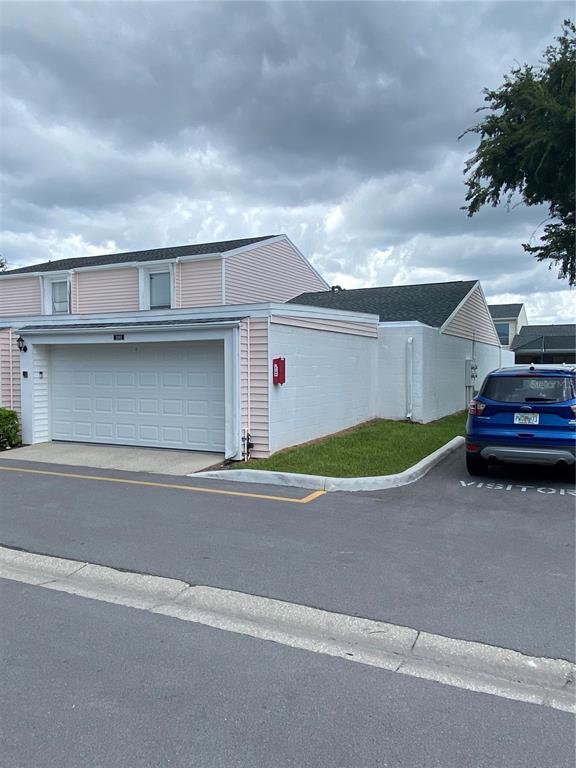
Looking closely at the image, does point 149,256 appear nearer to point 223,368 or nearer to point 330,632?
point 223,368

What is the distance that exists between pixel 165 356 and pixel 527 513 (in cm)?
749

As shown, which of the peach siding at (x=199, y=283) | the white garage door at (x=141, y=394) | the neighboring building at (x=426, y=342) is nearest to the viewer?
the white garage door at (x=141, y=394)

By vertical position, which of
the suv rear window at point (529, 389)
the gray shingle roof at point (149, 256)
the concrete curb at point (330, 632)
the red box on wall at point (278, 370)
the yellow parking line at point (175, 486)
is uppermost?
the gray shingle roof at point (149, 256)

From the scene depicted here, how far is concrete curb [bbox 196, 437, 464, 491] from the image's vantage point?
8.49 m

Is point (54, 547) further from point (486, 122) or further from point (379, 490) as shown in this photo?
point (486, 122)

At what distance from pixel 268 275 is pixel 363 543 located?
17.6m

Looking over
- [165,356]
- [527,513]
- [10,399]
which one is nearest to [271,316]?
[165,356]

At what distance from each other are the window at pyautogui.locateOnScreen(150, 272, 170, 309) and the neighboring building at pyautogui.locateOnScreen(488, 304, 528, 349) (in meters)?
34.6

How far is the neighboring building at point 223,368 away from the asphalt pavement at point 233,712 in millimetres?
6632

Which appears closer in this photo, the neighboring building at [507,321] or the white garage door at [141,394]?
the white garage door at [141,394]

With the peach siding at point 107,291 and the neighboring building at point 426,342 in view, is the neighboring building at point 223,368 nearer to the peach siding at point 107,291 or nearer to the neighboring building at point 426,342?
the neighboring building at point 426,342

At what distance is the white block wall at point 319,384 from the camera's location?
10.9 metres

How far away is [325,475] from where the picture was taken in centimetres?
889

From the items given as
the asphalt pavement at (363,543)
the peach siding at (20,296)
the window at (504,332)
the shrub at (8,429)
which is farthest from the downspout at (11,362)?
the window at (504,332)
